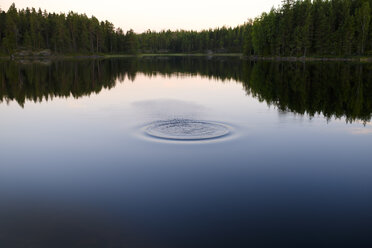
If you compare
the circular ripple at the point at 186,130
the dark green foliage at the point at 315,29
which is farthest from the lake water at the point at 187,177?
the dark green foliage at the point at 315,29

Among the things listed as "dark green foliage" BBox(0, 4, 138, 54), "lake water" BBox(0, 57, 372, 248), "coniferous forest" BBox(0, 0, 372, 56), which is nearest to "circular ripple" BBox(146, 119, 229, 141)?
"lake water" BBox(0, 57, 372, 248)

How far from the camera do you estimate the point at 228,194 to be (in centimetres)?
1173

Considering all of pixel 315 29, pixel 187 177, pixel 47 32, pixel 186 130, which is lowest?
pixel 187 177

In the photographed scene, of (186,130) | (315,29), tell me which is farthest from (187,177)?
(315,29)

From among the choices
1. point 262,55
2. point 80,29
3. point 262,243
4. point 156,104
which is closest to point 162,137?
point 262,243

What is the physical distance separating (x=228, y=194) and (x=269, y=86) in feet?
114

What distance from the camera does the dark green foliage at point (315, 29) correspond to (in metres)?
114

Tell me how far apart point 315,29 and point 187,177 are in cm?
12682

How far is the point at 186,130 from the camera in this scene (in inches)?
824

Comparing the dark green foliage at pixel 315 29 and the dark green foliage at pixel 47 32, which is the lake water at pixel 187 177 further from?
the dark green foliage at pixel 47 32

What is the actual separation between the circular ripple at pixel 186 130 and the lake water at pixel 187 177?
0.43 ft

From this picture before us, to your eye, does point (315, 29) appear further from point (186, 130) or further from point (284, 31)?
point (186, 130)

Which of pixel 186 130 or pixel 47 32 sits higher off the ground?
pixel 47 32

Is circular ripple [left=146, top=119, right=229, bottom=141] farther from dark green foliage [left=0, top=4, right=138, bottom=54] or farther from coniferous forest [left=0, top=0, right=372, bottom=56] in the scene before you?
dark green foliage [left=0, top=4, right=138, bottom=54]
